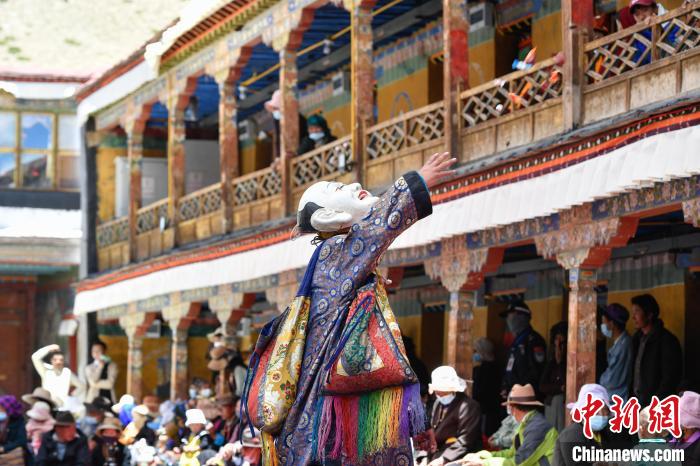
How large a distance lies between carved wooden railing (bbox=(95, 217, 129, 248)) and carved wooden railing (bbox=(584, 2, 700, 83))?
13.9 metres

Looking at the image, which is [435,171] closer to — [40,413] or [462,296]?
[462,296]

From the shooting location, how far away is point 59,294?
30.3 metres

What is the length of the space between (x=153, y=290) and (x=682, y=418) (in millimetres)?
13439

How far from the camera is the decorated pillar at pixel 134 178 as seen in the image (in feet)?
78.1

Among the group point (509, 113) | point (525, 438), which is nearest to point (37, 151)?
point (509, 113)

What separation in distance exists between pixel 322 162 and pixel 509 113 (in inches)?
165

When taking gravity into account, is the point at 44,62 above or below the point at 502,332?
above

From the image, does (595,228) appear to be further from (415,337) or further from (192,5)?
(192,5)

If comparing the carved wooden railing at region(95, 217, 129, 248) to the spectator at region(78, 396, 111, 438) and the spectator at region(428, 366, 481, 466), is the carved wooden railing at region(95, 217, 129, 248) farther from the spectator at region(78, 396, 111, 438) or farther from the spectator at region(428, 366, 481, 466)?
the spectator at region(428, 366, 481, 466)

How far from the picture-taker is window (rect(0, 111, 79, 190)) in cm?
2827

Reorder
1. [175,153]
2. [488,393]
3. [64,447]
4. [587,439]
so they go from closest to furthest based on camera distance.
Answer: [587,439], [64,447], [488,393], [175,153]

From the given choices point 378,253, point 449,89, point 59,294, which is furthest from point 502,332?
point 59,294

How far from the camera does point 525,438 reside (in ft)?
36.9

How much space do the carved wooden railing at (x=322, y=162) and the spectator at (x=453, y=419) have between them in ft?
12.1
